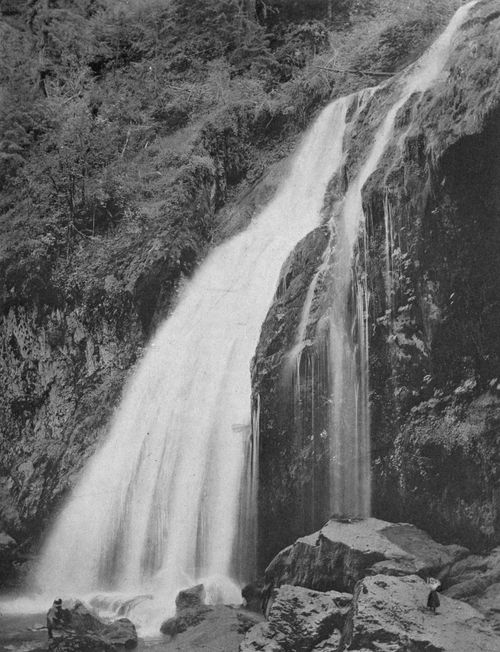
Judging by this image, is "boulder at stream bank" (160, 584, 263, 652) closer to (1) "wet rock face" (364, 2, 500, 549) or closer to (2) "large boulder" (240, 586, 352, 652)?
(2) "large boulder" (240, 586, 352, 652)

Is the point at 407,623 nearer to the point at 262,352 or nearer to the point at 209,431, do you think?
the point at 262,352

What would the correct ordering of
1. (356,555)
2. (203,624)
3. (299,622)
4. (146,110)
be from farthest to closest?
(146,110)
(203,624)
(356,555)
(299,622)

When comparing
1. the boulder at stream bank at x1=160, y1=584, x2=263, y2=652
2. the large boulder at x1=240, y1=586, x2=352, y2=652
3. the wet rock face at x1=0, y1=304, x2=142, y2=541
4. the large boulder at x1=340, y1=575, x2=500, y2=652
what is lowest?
the boulder at stream bank at x1=160, y1=584, x2=263, y2=652

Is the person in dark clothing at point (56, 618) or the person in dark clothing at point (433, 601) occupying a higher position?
the person in dark clothing at point (433, 601)

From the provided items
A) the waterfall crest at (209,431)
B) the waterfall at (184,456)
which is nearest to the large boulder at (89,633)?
the waterfall at (184,456)

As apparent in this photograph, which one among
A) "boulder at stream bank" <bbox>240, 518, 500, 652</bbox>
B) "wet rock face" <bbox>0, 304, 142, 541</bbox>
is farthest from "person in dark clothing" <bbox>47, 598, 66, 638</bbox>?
"wet rock face" <bbox>0, 304, 142, 541</bbox>

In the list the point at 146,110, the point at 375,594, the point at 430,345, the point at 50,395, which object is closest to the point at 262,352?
the point at 430,345

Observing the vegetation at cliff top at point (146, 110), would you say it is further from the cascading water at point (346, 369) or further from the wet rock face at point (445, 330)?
the wet rock face at point (445, 330)
